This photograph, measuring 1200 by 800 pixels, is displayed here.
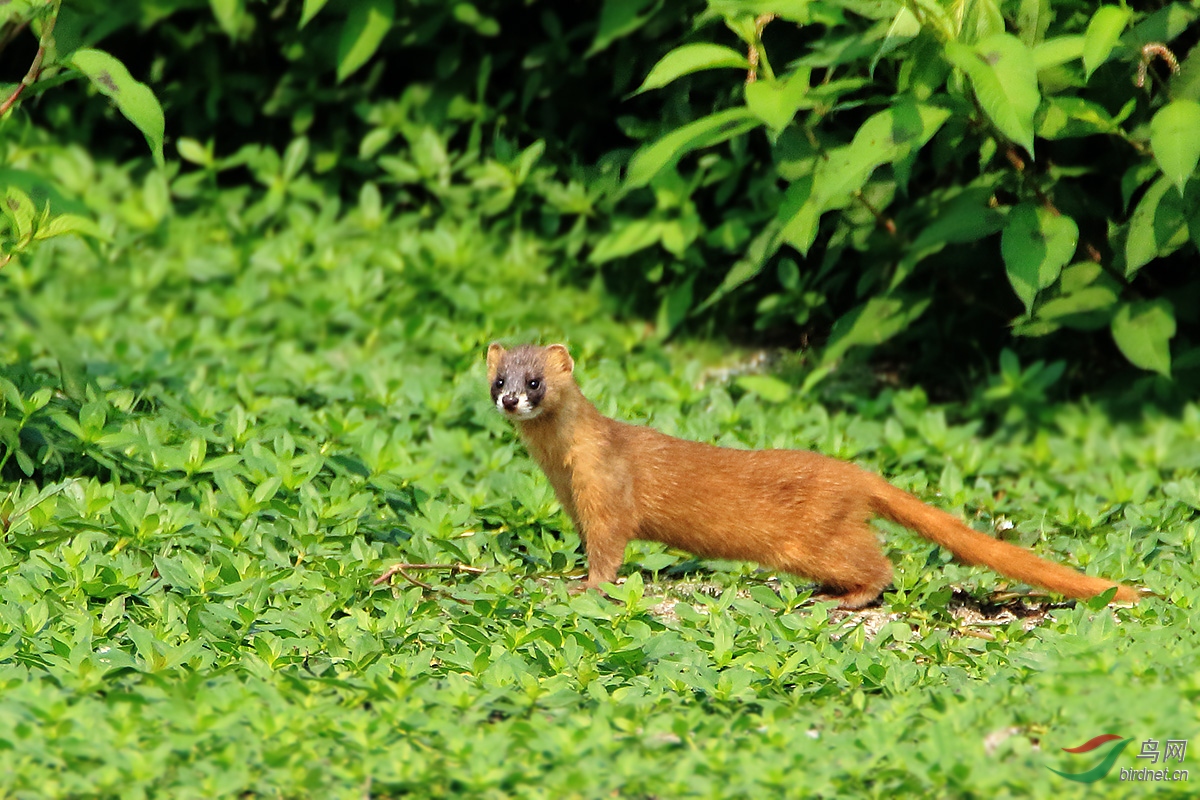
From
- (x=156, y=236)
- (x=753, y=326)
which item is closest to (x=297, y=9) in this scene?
(x=156, y=236)

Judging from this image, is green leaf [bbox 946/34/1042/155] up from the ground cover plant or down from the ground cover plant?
up

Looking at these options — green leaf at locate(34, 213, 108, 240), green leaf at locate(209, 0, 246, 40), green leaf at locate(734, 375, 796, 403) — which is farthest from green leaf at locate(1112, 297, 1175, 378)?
green leaf at locate(209, 0, 246, 40)

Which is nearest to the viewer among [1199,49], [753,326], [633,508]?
[633,508]

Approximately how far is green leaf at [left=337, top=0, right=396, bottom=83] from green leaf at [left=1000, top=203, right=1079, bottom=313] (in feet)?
11.2

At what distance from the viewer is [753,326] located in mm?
7941

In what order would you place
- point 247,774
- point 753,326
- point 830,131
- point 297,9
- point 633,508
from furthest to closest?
1. point 297,9
2. point 753,326
3. point 830,131
4. point 633,508
5. point 247,774

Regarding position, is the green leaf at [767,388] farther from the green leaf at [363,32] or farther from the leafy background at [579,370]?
the green leaf at [363,32]

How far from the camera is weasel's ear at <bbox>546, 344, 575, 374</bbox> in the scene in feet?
18.0

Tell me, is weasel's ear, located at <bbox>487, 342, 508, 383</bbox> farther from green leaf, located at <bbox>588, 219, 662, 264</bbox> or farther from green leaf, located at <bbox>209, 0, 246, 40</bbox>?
green leaf, located at <bbox>209, 0, 246, 40</bbox>

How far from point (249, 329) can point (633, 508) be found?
3.00 metres

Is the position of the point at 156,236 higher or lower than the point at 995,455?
higher

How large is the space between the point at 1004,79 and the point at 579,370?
2.69 m

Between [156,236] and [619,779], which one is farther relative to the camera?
[156,236]

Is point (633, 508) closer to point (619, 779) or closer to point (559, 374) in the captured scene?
point (559, 374)
